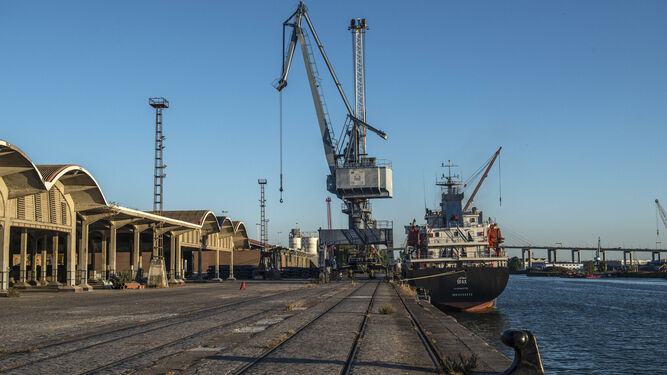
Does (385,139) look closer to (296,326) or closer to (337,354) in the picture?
(296,326)

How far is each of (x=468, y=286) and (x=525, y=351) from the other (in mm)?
37603

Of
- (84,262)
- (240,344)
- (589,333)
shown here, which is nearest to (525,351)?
(240,344)

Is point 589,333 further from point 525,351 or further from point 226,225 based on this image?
point 226,225

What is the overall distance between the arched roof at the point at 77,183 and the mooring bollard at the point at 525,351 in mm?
39219

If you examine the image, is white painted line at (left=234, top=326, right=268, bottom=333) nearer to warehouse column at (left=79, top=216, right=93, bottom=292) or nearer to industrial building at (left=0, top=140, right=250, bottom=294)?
industrial building at (left=0, top=140, right=250, bottom=294)

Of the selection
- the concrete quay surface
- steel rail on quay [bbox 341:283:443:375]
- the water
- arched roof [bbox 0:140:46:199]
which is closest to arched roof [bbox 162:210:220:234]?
arched roof [bbox 0:140:46:199]

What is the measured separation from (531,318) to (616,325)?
6109 millimetres

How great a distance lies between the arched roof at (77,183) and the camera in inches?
1629

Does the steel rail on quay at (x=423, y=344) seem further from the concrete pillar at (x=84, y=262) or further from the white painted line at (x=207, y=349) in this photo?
the concrete pillar at (x=84, y=262)

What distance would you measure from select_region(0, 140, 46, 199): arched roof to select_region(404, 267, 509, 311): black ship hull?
100 feet

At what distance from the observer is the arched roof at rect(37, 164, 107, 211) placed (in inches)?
1629

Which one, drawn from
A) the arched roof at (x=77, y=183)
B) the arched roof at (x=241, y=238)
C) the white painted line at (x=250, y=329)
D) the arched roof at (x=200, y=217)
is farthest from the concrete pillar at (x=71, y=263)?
the arched roof at (x=241, y=238)

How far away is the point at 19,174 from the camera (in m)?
38.0

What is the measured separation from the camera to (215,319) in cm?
2067
